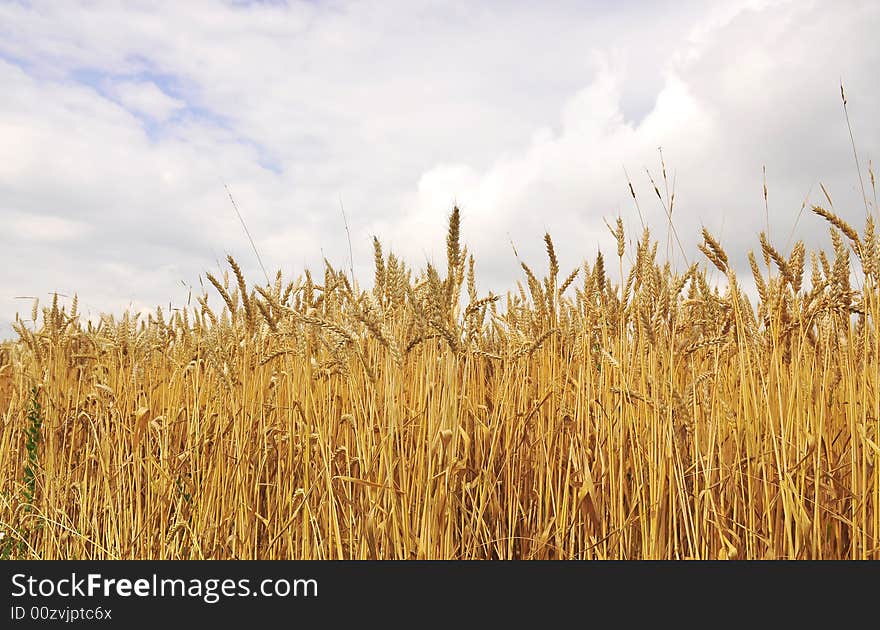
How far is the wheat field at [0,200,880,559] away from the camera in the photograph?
Answer: 60.9 inches

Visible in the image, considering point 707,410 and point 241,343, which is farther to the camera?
point 241,343

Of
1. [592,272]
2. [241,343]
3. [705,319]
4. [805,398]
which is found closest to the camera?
[805,398]

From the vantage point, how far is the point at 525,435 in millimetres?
1951

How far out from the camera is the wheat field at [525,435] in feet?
5.08

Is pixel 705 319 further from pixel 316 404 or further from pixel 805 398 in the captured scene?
pixel 316 404
